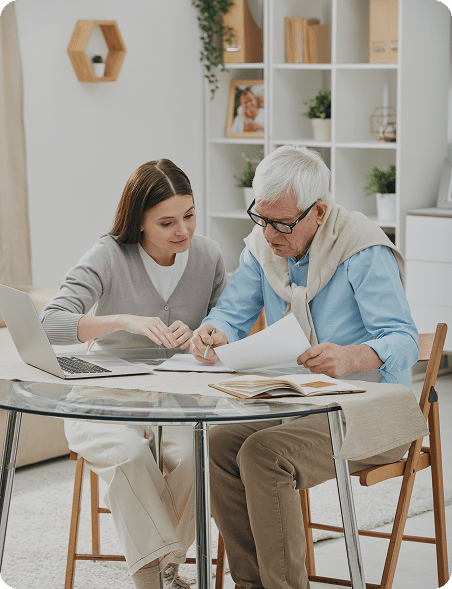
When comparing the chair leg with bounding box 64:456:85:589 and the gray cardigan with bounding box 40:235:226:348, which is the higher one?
the gray cardigan with bounding box 40:235:226:348

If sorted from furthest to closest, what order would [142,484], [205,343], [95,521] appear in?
[95,521]
[205,343]
[142,484]

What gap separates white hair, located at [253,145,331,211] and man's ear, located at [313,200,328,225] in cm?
1

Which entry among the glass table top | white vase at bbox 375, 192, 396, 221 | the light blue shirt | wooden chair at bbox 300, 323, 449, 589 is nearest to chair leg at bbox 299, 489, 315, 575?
wooden chair at bbox 300, 323, 449, 589

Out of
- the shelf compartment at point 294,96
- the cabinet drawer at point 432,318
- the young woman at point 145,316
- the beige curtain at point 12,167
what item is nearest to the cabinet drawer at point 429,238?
the cabinet drawer at point 432,318

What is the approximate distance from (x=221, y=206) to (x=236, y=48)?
919mm

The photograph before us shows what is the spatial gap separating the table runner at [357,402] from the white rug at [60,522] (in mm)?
771

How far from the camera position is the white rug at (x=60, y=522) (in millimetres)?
2439

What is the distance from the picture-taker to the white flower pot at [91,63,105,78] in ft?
14.4

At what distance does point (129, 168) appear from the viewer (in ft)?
15.5

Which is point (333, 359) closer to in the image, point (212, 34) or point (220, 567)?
point (220, 567)

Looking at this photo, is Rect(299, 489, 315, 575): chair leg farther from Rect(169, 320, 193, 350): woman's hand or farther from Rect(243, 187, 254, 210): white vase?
Rect(243, 187, 254, 210): white vase

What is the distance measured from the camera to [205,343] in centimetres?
209

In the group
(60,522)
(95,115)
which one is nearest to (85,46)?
(95,115)

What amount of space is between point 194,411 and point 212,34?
375 cm
